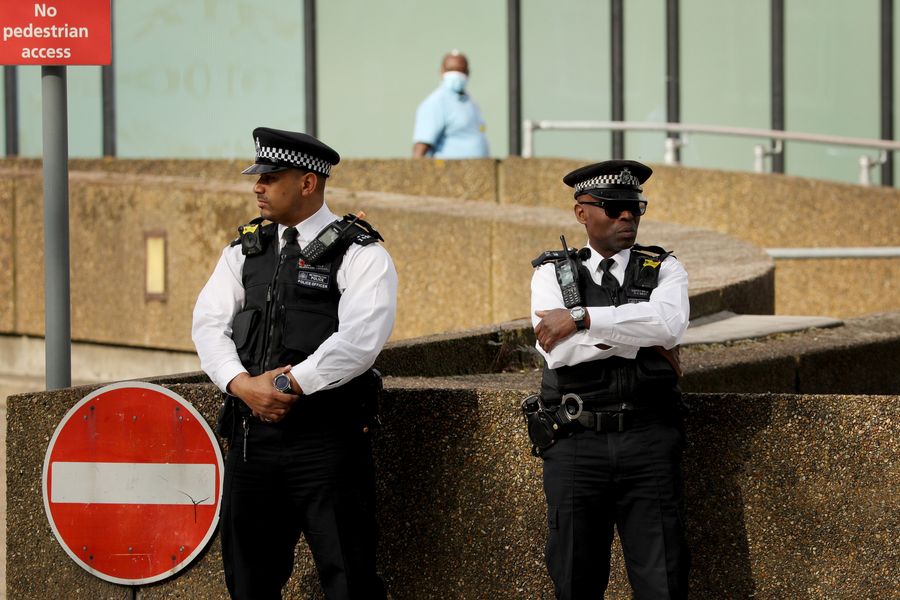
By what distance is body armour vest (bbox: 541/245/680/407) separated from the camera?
4.22 metres

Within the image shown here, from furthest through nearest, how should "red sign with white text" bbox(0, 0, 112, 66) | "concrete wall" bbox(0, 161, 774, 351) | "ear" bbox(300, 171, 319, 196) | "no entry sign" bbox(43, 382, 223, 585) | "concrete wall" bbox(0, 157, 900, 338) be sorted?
"concrete wall" bbox(0, 157, 900, 338)
"concrete wall" bbox(0, 161, 774, 351)
"red sign with white text" bbox(0, 0, 112, 66)
"no entry sign" bbox(43, 382, 223, 585)
"ear" bbox(300, 171, 319, 196)

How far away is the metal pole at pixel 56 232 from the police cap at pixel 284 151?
999 millimetres

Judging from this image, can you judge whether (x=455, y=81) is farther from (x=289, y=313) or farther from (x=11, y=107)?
(x=289, y=313)

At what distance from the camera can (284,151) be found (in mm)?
4441

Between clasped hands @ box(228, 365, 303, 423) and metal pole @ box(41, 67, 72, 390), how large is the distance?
111 centimetres

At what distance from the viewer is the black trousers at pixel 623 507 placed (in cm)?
420

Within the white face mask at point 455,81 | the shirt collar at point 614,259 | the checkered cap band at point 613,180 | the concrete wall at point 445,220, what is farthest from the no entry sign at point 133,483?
the white face mask at point 455,81

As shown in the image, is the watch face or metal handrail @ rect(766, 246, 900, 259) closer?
the watch face

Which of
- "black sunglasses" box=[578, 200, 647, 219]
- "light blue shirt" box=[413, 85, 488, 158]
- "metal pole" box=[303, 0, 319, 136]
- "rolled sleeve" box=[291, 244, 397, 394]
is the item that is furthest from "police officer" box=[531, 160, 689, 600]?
"metal pole" box=[303, 0, 319, 136]

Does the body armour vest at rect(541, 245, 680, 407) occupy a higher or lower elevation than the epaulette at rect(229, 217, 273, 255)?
lower

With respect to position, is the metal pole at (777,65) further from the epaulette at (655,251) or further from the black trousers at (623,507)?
the black trousers at (623,507)

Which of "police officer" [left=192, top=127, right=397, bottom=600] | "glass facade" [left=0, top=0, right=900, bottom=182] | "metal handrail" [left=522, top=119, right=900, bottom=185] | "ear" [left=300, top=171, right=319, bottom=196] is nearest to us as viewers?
"police officer" [left=192, top=127, right=397, bottom=600]

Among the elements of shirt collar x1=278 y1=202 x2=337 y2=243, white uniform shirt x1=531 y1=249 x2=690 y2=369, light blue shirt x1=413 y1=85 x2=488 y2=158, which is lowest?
white uniform shirt x1=531 y1=249 x2=690 y2=369

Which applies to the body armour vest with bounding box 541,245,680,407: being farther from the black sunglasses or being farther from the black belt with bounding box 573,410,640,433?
the black sunglasses
